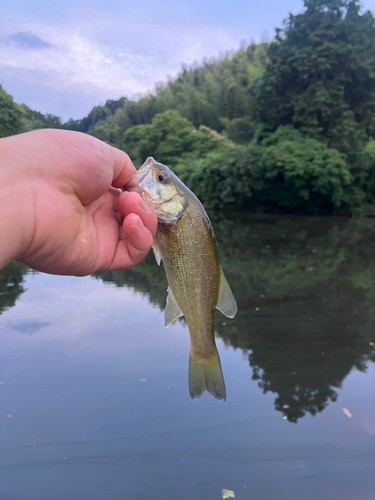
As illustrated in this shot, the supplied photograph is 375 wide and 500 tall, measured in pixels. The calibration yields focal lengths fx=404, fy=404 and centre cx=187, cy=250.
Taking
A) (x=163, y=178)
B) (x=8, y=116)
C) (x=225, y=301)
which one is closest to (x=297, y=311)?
(x=225, y=301)

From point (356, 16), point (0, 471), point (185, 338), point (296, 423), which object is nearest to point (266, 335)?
point (185, 338)

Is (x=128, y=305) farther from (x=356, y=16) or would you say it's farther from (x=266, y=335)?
(x=356, y=16)

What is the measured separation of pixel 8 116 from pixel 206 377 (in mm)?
38171

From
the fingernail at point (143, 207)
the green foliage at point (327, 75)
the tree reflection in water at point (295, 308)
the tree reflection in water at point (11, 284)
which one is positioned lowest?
the tree reflection in water at point (11, 284)

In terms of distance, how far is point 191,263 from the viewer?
2176 mm

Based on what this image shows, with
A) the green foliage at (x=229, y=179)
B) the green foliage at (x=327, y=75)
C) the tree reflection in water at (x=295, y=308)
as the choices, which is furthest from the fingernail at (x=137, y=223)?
the green foliage at (x=327, y=75)

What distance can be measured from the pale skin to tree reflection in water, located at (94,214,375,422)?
2.99 meters

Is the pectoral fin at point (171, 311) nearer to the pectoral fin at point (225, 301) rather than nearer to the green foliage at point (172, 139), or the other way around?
the pectoral fin at point (225, 301)

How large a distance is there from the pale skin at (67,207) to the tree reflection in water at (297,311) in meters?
2.99

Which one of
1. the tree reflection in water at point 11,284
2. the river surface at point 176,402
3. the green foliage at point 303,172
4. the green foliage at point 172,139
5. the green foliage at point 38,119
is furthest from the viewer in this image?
the green foliage at point 172,139

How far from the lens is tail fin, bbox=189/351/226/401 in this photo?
2.21 m

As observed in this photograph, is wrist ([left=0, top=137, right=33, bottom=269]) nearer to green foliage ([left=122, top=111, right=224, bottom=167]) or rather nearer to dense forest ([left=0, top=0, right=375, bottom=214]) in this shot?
dense forest ([left=0, top=0, right=375, bottom=214])

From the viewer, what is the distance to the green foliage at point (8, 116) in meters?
34.5

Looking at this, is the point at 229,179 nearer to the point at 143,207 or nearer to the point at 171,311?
the point at 171,311
